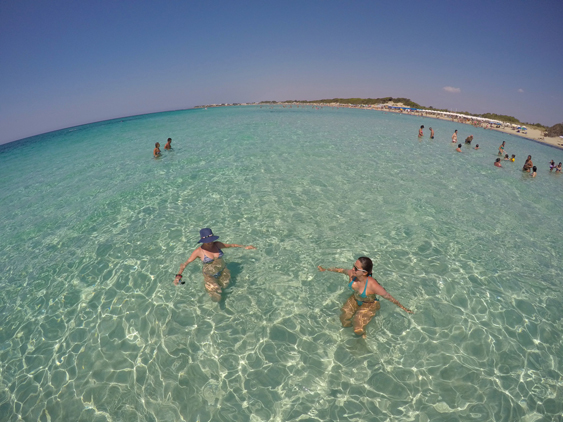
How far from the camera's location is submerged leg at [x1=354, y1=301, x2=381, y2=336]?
230 inches

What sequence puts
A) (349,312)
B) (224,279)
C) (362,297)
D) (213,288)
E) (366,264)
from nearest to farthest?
(366,264), (362,297), (349,312), (213,288), (224,279)

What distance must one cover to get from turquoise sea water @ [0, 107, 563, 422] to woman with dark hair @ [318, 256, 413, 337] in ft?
1.28

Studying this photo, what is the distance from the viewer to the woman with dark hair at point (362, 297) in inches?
203

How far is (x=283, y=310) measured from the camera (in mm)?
6660

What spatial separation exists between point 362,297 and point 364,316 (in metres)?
0.63

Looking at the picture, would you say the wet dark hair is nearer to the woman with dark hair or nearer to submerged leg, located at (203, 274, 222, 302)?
the woman with dark hair

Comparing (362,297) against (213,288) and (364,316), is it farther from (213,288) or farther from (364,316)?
(213,288)

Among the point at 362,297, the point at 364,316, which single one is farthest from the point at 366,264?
the point at 364,316

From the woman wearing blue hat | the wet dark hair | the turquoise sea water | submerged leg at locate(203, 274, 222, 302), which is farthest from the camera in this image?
submerged leg at locate(203, 274, 222, 302)

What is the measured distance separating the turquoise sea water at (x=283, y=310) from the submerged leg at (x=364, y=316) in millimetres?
246

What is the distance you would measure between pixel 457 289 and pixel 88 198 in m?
18.6

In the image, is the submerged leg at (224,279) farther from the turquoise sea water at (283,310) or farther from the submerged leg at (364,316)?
the submerged leg at (364,316)

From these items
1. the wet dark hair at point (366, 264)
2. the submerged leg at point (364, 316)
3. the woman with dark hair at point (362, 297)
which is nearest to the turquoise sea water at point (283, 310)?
the submerged leg at point (364, 316)

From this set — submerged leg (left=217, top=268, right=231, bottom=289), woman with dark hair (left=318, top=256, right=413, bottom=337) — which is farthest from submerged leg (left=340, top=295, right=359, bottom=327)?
submerged leg (left=217, top=268, right=231, bottom=289)
